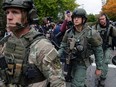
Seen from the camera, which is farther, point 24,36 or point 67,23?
point 67,23

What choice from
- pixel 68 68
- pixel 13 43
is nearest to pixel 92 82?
pixel 68 68

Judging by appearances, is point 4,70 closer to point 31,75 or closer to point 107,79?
point 31,75

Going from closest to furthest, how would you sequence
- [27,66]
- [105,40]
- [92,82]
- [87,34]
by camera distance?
[27,66], [87,34], [105,40], [92,82]

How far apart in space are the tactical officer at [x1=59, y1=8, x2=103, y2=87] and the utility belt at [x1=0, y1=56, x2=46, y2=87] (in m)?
2.39

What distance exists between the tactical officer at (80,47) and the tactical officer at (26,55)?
2.34m

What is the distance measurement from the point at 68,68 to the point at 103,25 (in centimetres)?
200

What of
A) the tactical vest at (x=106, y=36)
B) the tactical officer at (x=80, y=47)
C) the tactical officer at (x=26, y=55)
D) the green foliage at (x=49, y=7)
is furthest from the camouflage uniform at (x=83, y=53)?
the green foliage at (x=49, y=7)

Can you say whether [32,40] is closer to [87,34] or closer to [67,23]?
[87,34]

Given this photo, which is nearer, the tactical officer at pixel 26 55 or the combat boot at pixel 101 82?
the tactical officer at pixel 26 55

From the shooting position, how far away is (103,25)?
743 cm

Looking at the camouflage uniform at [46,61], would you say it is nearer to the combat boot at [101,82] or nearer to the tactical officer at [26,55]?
the tactical officer at [26,55]

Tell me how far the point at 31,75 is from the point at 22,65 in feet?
0.40

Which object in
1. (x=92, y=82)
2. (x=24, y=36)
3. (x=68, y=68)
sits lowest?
(x=92, y=82)

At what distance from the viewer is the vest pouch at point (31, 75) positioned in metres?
3.14
